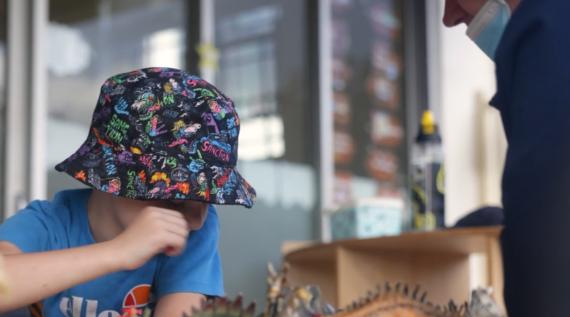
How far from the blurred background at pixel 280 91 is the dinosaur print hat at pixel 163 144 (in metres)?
1.51

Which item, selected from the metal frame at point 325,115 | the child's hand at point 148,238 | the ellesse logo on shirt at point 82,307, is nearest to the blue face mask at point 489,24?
the child's hand at point 148,238

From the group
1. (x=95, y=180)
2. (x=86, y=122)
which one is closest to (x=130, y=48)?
(x=86, y=122)

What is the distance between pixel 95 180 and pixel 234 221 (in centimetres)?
205

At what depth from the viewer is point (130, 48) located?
2701 millimetres

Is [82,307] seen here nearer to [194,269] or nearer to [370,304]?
[194,269]

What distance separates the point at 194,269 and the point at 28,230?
0.19m

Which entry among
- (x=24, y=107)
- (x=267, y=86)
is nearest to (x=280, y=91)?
(x=267, y=86)

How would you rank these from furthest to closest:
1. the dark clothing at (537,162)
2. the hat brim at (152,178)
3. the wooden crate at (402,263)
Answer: the wooden crate at (402,263) → the hat brim at (152,178) → the dark clothing at (537,162)

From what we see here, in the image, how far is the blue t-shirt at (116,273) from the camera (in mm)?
1011

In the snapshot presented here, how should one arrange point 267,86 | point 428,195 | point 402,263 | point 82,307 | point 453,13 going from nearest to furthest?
point 453,13, point 82,307, point 428,195, point 402,263, point 267,86

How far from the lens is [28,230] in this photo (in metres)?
0.98

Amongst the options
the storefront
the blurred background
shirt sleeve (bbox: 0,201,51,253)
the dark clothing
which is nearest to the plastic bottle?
the blurred background

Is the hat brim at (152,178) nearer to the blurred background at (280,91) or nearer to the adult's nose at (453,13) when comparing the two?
the adult's nose at (453,13)

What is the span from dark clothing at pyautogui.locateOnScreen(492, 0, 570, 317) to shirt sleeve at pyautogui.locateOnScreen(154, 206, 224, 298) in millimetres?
492
